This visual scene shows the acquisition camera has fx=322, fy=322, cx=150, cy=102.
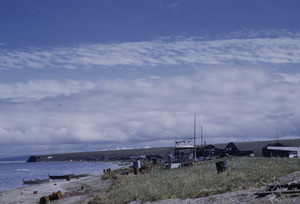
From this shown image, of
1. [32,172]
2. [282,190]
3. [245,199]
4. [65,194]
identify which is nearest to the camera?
[282,190]

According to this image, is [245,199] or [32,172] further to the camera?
[32,172]

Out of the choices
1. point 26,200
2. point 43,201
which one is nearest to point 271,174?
point 43,201

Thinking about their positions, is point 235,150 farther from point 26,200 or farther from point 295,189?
point 295,189

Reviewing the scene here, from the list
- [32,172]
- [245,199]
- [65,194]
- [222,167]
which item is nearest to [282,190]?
[245,199]

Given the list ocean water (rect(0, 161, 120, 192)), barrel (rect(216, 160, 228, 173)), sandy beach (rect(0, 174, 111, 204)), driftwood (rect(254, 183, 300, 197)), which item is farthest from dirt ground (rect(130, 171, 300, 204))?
ocean water (rect(0, 161, 120, 192))

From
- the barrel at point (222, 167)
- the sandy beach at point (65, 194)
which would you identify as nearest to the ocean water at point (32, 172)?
the sandy beach at point (65, 194)

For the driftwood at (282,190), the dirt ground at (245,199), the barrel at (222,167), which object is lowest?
the dirt ground at (245,199)

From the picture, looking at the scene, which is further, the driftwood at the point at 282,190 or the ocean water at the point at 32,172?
the ocean water at the point at 32,172

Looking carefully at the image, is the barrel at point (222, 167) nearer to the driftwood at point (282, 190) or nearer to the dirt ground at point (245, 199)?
the dirt ground at point (245, 199)

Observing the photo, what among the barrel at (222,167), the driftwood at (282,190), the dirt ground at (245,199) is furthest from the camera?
the barrel at (222,167)

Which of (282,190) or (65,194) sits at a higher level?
(282,190)

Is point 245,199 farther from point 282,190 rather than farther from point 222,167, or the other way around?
point 222,167

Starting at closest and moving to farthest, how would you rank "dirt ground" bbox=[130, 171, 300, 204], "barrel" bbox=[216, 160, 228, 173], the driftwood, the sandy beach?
1. "dirt ground" bbox=[130, 171, 300, 204]
2. the driftwood
3. "barrel" bbox=[216, 160, 228, 173]
4. the sandy beach

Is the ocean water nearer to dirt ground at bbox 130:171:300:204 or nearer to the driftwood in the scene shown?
dirt ground at bbox 130:171:300:204
